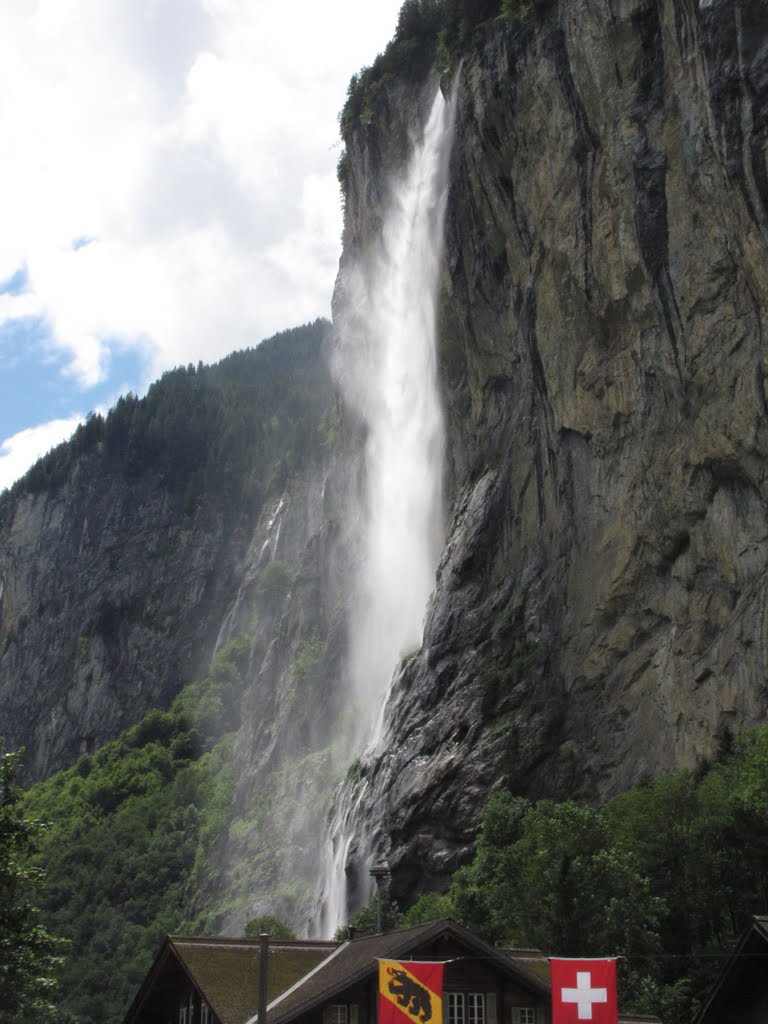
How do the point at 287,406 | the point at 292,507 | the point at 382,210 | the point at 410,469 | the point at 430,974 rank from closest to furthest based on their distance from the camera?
the point at 430,974, the point at 410,469, the point at 382,210, the point at 292,507, the point at 287,406

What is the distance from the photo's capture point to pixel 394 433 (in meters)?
87.3

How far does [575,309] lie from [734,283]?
10.8 meters

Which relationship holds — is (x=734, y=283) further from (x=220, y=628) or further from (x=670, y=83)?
(x=220, y=628)

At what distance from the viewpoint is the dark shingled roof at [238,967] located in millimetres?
27125

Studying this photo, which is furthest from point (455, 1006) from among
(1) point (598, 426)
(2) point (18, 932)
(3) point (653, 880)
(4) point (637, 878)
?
(1) point (598, 426)

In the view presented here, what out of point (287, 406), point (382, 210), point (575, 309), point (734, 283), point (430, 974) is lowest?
point (430, 974)

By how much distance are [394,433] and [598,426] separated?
34098 mm

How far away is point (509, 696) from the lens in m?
55.9

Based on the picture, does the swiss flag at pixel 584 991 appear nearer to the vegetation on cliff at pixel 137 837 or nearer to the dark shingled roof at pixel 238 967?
the dark shingled roof at pixel 238 967

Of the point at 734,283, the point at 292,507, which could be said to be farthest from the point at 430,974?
the point at 292,507

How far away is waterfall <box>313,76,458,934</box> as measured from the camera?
76.2 meters

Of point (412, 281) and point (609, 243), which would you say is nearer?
point (609, 243)

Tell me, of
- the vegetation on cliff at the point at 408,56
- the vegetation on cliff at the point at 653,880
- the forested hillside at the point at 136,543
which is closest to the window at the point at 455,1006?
the vegetation on cliff at the point at 653,880

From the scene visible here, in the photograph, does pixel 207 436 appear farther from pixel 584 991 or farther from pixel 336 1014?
pixel 584 991
